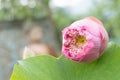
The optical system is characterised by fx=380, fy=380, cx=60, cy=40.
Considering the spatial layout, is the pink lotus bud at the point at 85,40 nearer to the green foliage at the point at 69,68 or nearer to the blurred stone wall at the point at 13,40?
the green foliage at the point at 69,68

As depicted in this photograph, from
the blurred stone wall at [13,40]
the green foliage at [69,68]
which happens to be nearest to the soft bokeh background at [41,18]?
the blurred stone wall at [13,40]

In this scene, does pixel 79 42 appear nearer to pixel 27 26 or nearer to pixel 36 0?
pixel 36 0

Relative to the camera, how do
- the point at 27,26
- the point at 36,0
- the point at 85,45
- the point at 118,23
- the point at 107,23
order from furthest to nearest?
the point at 27,26, the point at 36,0, the point at 107,23, the point at 118,23, the point at 85,45

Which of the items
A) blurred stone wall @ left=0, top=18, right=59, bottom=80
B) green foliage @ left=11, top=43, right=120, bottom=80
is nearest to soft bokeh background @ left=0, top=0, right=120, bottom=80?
blurred stone wall @ left=0, top=18, right=59, bottom=80

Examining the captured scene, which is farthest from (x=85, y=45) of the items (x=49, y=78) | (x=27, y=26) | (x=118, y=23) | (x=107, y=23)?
(x=27, y=26)

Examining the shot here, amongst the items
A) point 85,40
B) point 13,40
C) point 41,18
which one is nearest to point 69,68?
point 85,40

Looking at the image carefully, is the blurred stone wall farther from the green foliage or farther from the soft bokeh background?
the green foliage
